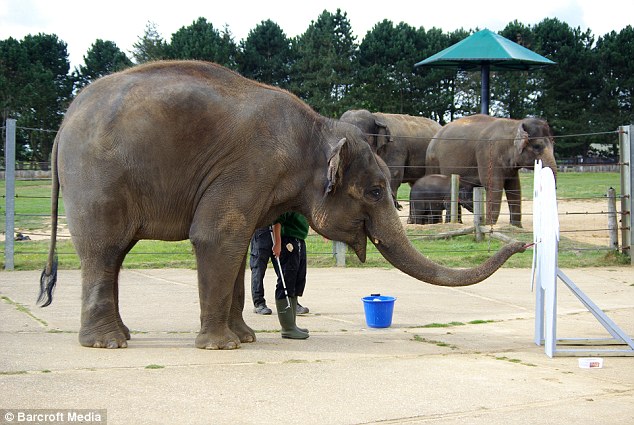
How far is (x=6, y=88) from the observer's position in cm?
5759

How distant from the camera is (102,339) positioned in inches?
294

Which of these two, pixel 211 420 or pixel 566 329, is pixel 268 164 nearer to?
pixel 211 420

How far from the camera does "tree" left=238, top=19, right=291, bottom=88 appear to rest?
6344 centimetres

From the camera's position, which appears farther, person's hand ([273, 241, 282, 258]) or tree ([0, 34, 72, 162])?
tree ([0, 34, 72, 162])

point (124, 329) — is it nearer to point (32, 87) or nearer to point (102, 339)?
point (102, 339)

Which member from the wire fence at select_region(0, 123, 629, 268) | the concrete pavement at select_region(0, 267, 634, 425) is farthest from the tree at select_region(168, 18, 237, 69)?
the concrete pavement at select_region(0, 267, 634, 425)

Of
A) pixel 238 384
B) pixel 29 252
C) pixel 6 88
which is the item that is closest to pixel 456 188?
pixel 29 252

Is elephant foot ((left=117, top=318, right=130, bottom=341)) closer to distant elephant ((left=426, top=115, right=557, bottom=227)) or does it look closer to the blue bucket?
the blue bucket

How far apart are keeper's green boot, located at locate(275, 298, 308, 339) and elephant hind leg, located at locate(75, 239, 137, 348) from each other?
1.38m

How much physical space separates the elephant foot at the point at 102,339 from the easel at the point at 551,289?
3367mm

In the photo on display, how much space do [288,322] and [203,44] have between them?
56.8 m

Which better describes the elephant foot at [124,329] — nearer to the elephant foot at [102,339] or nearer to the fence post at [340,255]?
the elephant foot at [102,339]

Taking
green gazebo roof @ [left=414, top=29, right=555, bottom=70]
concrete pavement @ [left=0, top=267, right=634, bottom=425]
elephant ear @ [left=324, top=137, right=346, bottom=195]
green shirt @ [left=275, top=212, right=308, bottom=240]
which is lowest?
concrete pavement @ [left=0, top=267, right=634, bottom=425]

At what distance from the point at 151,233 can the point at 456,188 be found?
10775 millimetres
